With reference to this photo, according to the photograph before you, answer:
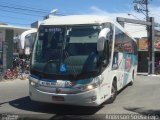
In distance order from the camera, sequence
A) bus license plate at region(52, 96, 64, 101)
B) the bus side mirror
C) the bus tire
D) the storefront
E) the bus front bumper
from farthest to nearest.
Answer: the storefront < the bus tire < bus license plate at region(52, 96, 64, 101) < the bus front bumper < the bus side mirror

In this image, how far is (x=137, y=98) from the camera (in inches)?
597

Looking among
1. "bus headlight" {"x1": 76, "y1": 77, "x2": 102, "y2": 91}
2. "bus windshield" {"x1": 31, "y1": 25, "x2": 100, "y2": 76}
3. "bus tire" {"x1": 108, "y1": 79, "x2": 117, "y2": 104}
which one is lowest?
"bus tire" {"x1": 108, "y1": 79, "x2": 117, "y2": 104}

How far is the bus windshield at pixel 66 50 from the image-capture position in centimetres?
1130

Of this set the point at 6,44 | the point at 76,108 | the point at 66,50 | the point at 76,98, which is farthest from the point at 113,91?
the point at 6,44

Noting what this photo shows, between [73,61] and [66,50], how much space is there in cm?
48

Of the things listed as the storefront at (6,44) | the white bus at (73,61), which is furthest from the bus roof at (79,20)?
the storefront at (6,44)

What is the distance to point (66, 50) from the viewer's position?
11.6m

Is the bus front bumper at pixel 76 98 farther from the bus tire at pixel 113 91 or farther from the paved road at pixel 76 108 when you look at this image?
the bus tire at pixel 113 91

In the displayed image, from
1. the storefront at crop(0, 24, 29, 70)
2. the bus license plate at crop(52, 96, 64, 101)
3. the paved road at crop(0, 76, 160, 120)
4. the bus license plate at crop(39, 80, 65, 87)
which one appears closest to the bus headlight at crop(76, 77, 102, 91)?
the bus license plate at crop(39, 80, 65, 87)

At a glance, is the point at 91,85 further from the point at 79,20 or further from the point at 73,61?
the point at 79,20

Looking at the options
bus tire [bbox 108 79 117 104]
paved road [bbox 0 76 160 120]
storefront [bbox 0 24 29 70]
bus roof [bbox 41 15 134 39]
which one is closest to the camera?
paved road [bbox 0 76 160 120]

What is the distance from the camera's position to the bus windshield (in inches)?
445

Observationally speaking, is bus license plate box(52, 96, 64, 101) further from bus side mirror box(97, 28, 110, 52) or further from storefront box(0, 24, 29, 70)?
storefront box(0, 24, 29, 70)

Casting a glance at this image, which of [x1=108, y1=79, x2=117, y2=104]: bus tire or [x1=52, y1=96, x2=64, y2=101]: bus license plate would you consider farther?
[x1=108, y1=79, x2=117, y2=104]: bus tire
